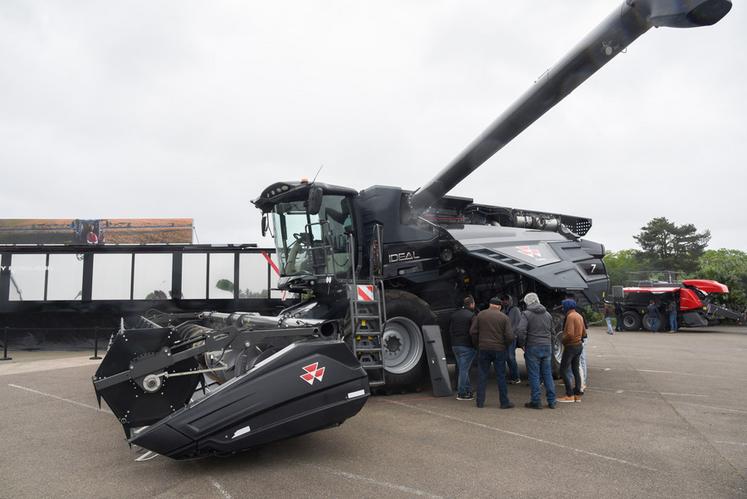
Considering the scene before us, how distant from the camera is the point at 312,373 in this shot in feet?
13.7

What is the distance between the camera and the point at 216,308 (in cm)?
1544

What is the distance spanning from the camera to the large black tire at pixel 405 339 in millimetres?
7434

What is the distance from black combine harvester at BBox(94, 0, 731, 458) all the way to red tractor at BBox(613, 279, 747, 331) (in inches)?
558

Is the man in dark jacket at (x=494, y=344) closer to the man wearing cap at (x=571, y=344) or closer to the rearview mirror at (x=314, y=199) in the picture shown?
the man wearing cap at (x=571, y=344)

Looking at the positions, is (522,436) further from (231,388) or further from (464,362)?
(231,388)

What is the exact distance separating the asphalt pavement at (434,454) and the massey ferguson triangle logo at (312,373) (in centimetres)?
76

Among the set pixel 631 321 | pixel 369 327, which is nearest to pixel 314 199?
pixel 369 327

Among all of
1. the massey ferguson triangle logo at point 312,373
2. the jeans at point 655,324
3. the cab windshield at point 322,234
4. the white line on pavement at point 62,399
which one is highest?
the cab windshield at point 322,234

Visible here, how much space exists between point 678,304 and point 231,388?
79.1ft

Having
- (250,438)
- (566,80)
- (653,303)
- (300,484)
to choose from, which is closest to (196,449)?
(250,438)

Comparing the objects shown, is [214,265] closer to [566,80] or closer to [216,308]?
[216,308]

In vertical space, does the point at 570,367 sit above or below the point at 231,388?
below

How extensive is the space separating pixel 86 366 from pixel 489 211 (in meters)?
9.43

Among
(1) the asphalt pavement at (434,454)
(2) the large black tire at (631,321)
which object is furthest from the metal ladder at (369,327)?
(2) the large black tire at (631,321)
